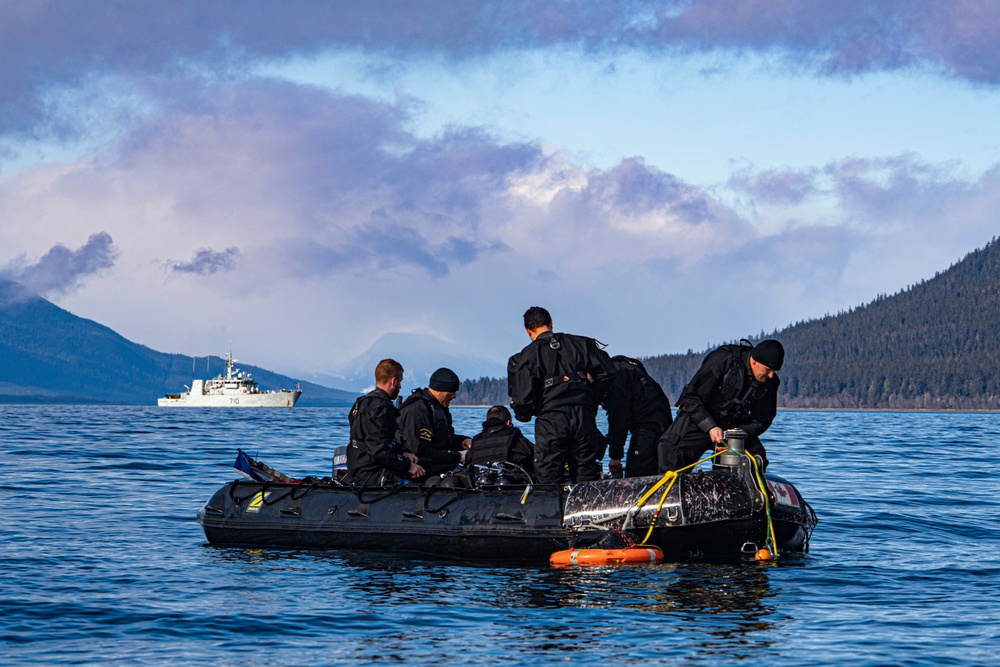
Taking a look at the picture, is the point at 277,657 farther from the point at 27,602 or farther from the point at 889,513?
the point at 889,513

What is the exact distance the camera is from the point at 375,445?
1410 cm

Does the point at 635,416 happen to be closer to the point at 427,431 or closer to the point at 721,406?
the point at 721,406

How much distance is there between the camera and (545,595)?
10961mm

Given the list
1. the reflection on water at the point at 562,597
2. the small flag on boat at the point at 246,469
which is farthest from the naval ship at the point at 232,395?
the reflection on water at the point at 562,597

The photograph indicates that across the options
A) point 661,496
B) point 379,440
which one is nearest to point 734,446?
point 661,496

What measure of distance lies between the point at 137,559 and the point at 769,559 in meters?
7.45

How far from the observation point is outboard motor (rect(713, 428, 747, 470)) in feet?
39.9

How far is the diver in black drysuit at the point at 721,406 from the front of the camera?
12570mm

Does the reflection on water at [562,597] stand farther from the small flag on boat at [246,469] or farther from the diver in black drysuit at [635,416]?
the small flag on boat at [246,469]

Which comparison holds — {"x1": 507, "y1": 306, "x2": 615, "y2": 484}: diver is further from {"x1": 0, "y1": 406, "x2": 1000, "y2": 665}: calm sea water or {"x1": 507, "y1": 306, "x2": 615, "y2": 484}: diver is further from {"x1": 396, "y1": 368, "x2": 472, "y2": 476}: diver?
{"x1": 396, "y1": 368, "x2": 472, "y2": 476}: diver

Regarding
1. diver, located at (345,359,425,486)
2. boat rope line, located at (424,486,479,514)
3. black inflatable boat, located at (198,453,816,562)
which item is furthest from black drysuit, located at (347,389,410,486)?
boat rope line, located at (424,486,479,514)

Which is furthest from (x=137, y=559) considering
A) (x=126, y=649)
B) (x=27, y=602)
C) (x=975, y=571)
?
(x=975, y=571)

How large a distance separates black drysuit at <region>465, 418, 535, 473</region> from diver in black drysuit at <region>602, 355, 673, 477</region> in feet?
3.44

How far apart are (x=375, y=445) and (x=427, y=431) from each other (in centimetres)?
77
